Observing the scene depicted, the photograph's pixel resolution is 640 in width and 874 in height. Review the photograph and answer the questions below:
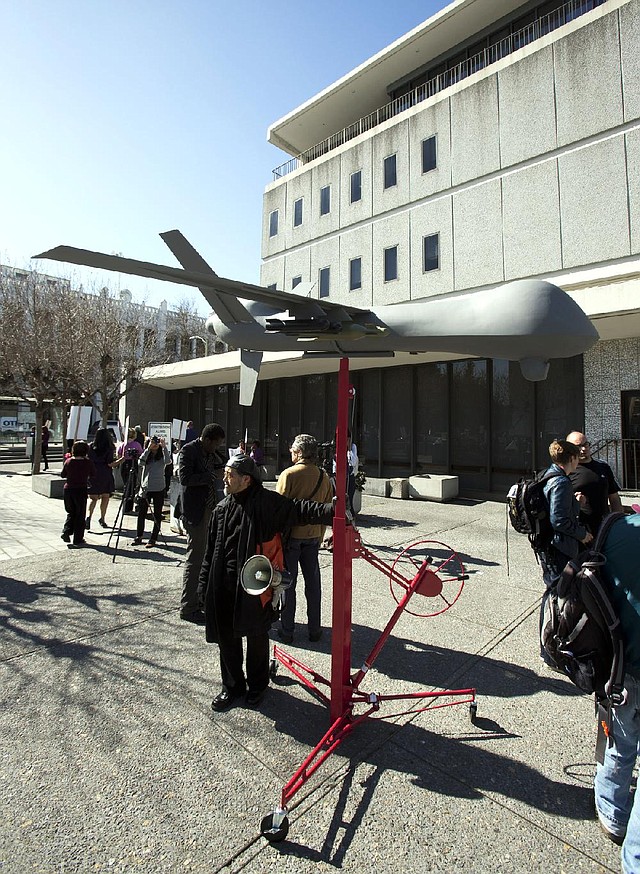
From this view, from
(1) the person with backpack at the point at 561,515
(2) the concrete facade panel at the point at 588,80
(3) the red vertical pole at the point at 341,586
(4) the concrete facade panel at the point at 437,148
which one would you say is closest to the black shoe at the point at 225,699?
(3) the red vertical pole at the point at 341,586

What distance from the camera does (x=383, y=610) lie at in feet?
16.4

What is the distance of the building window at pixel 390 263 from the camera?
668 inches

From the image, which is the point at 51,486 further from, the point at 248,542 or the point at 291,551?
the point at 248,542

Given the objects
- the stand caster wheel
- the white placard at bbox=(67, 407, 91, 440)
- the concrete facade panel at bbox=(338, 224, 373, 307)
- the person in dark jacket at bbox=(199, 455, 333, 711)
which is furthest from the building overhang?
the stand caster wheel

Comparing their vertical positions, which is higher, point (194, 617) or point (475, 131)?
point (475, 131)

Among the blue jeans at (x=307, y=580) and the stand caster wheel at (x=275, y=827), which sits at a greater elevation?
the blue jeans at (x=307, y=580)

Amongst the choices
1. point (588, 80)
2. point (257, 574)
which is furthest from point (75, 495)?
point (588, 80)

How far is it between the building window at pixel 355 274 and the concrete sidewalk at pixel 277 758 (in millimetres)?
15529

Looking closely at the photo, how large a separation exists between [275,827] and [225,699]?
1189mm

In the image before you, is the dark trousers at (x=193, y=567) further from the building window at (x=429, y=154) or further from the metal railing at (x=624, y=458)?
the building window at (x=429, y=154)

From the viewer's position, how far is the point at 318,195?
20.0 m

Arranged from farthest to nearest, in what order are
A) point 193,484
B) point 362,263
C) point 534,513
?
point 362,263
point 193,484
point 534,513

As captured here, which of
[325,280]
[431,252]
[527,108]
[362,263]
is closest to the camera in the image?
[527,108]

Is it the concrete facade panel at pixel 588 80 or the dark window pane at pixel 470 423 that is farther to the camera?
the dark window pane at pixel 470 423
